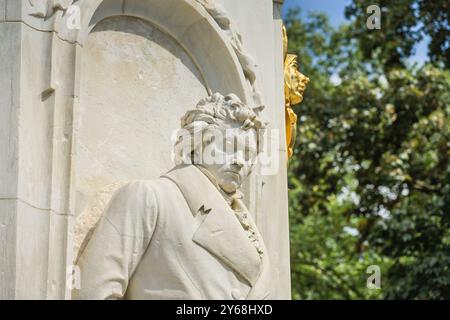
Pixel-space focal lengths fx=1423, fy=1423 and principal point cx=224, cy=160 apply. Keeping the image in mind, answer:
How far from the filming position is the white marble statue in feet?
31.7

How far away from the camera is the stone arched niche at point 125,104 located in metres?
10.3

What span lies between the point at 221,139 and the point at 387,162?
48.5 feet

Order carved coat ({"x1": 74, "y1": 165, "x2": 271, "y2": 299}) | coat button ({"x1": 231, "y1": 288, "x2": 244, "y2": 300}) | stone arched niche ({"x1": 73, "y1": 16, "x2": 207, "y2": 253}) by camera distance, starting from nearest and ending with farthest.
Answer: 1. carved coat ({"x1": 74, "y1": 165, "x2": 271, "y2": 299})
2. coat button ({"x1": 231, "y1": 288, "x2": 244, "y2": 300})
3. stone arched niche ({"x1": 73, "y1": 16, "x2": 207, "y2": 253})

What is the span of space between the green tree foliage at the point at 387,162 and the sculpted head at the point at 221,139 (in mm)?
12152

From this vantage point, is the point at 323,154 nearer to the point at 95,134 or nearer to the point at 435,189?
the point at 435,189

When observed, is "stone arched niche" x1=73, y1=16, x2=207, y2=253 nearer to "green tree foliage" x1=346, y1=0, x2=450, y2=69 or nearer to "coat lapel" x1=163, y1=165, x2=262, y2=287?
"coat lapel" x1=163, y1=165, x2=262, y2=287

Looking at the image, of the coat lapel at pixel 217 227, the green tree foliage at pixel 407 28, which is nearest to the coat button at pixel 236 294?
the coat lapel at pixel 217 227

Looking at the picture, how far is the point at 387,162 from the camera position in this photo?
81.3ft

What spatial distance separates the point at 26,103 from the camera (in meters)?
9.46

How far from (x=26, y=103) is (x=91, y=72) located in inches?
43.2

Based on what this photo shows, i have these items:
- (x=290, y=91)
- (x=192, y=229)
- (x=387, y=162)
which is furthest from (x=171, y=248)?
(x=387, y=162)

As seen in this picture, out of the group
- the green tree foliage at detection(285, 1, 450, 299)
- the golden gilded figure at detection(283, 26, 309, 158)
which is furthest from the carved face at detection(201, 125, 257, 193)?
the green tree foliage at detection(285, 1, 450, 299)
